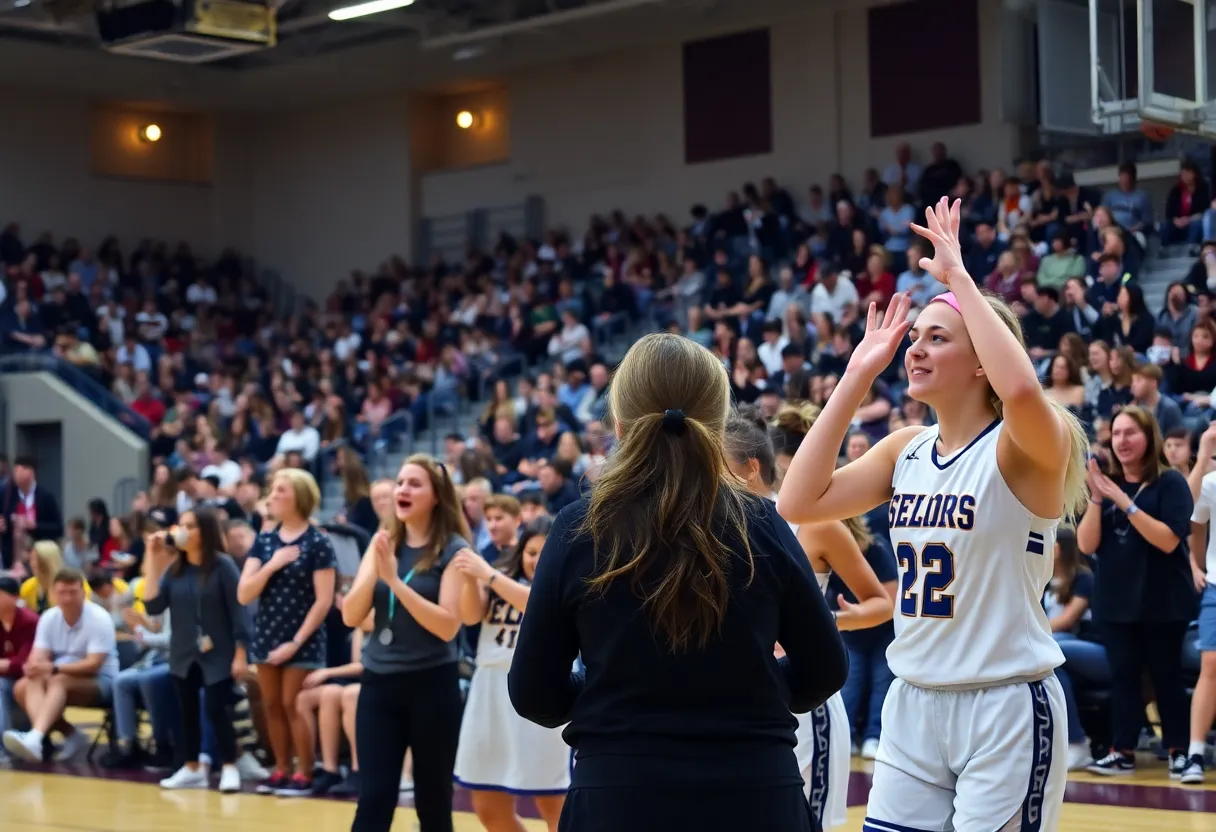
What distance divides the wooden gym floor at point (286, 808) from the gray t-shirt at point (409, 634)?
204cm

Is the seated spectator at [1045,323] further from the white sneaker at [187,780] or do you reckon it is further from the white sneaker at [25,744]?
the white sneaker at [25,744]

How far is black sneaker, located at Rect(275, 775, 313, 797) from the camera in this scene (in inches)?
363

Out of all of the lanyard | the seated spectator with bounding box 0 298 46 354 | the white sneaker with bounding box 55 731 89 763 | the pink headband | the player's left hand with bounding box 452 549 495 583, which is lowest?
A: the white sneaker with bounding box 55 731 89 763

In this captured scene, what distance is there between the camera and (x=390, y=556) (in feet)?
19.4

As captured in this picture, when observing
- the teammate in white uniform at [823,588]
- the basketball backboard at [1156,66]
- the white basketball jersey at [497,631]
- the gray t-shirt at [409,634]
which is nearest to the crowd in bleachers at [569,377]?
the teammate in white uniform at [823,588]

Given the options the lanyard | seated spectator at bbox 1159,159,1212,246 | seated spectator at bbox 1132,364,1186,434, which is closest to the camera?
the lanyard

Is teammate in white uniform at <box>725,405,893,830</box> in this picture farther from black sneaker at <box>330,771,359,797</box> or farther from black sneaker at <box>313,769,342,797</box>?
black sneaker at <box>313,769,342,797</box>

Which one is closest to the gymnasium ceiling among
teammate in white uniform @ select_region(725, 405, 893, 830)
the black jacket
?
the black jacket

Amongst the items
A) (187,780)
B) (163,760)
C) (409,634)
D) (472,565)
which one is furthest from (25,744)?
(472,565)

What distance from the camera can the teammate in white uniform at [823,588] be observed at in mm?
4770

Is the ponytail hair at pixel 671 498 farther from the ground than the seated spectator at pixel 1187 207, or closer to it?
closer to it

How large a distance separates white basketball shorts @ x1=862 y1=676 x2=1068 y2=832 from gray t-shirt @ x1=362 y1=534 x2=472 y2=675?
2709 mm

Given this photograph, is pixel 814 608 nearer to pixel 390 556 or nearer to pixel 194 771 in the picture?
pixel 390 556

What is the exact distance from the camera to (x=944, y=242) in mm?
3645
